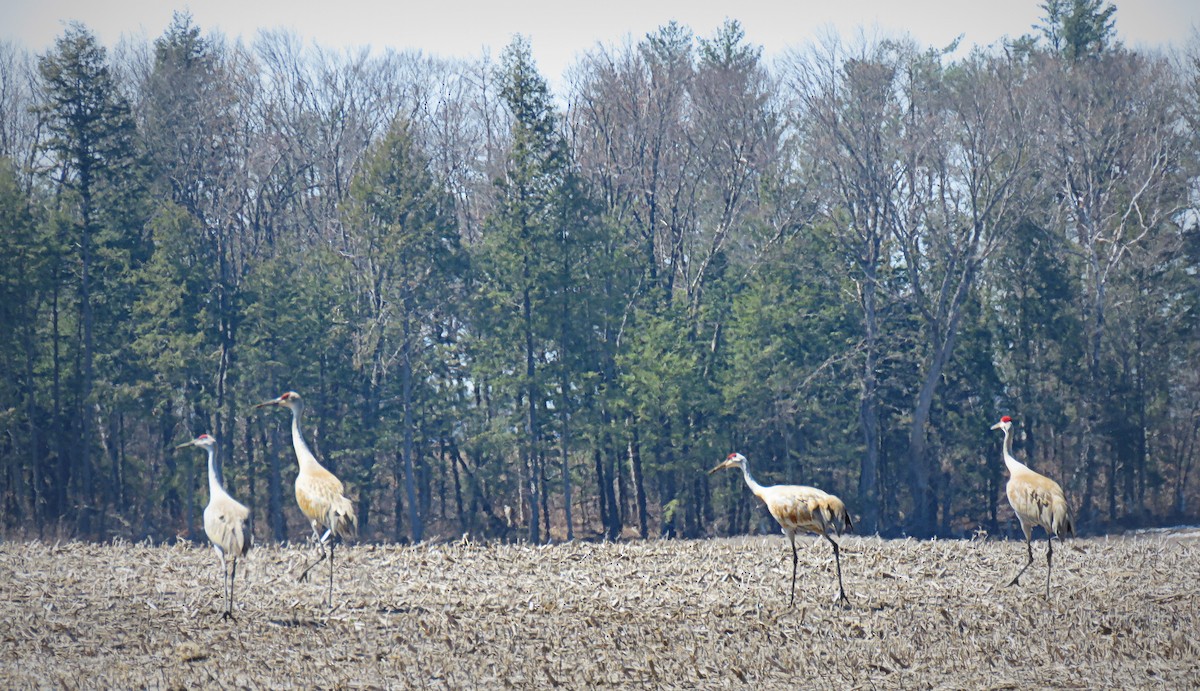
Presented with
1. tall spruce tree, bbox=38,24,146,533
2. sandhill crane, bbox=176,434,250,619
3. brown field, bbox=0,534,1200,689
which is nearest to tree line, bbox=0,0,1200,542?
tall spruce tree, bbox=38,24,146,533

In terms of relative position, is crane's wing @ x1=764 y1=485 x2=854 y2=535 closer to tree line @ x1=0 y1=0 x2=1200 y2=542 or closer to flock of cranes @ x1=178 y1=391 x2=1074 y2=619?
flock of cranes @ x1=178 y1=391 x2=1074 y2=619

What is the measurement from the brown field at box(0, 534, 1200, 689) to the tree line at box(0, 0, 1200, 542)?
21.2 meters

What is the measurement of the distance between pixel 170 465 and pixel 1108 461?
31.7 meters

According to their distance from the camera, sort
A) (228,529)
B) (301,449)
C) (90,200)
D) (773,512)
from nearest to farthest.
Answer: (228,529) → (773,512) → (301,449) → (90,200)

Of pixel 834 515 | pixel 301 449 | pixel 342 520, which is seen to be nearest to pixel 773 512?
pixel 834 515

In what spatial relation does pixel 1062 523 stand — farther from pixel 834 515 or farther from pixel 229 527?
pixel 229 527

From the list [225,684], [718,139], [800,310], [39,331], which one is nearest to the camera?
[225,684]

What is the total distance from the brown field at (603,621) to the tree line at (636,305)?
21216mm

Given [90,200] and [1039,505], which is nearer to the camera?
[1039,505]

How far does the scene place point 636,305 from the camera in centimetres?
4097

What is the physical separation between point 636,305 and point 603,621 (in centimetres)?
2920

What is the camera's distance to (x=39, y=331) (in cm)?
3766

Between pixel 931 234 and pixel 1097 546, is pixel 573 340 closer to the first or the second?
pixel 931 234

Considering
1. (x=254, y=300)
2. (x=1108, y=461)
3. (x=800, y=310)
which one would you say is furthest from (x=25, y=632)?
(x=1108, y=461)
